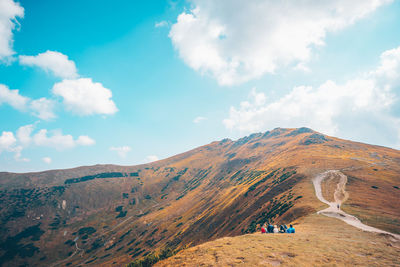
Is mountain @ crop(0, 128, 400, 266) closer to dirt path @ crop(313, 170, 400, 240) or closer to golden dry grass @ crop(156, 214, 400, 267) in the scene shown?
dirt path @ crop(313, 170, 400, 240)

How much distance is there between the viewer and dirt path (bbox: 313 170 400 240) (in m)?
31.2

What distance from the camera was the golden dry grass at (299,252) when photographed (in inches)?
667

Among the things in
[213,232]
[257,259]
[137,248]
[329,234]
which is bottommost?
[137,248]

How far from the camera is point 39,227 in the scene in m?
157

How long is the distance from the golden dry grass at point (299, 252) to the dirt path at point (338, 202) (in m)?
6.12

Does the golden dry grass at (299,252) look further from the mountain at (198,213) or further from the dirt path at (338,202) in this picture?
the mountain at (198,213)

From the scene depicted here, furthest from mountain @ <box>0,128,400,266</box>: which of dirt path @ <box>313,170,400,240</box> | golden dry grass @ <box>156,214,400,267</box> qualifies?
golden dry grass @ <box>156,214,400,267</box>

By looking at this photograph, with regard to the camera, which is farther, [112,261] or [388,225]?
[112,261]

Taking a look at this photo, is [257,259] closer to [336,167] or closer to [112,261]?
[336,167]

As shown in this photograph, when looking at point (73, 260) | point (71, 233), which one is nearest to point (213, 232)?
point (73, 260)

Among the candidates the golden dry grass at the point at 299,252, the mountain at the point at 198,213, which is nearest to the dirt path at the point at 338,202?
the mountain at the point at 198,213

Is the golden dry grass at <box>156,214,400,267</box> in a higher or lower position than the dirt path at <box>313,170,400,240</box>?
higher

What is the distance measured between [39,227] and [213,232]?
571 feet

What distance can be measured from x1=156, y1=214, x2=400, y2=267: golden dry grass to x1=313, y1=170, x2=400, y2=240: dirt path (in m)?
6.12
